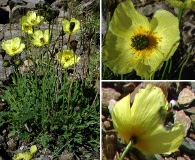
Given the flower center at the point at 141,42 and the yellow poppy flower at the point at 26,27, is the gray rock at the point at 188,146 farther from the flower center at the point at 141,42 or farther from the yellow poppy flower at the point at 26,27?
the yellow poppy flower at the point at 26,27

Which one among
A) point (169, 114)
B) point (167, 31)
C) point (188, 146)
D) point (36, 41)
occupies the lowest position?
point (188, 146)

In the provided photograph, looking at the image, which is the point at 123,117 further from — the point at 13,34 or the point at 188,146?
the point at 13,34

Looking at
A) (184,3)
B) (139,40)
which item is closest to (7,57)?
(139,40)

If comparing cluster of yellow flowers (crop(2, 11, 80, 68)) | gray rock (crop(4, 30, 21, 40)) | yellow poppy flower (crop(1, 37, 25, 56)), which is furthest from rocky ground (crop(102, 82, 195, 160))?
gray rock (crop(4, 30, 21, 40))

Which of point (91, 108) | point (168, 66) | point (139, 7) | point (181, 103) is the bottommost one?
point (91, 108)

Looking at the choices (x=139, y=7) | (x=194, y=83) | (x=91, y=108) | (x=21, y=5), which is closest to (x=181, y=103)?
(x=194, y=83)

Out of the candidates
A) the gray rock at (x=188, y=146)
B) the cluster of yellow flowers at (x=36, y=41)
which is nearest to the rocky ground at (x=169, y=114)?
the gray rock at (x=188, y=146)

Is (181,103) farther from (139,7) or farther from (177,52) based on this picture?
(139,7)
